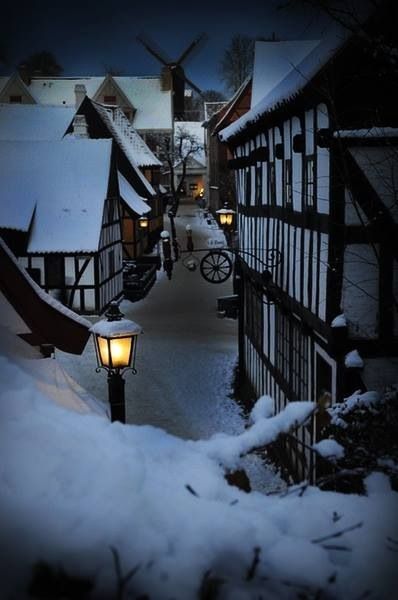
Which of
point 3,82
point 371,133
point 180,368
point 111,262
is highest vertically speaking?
point 3,82

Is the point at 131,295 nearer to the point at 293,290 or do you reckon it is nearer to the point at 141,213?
the point at 141,213

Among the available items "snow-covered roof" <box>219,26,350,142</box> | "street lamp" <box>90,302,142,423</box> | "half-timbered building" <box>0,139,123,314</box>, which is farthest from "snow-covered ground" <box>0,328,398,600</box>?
"half-timbered building" <box>0,139,123,314</box>

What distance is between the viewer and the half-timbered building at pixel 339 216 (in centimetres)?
696

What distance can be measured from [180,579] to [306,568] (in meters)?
0.36

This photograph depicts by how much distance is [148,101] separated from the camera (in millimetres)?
49344

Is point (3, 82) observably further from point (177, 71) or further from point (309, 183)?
point (309, 183)

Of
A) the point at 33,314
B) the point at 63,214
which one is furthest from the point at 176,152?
the point at 33,314

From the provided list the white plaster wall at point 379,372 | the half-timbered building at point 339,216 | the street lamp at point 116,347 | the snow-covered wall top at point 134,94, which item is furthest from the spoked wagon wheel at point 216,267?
the snow-covered wall top at point 134,94

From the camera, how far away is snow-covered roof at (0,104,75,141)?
3138cm

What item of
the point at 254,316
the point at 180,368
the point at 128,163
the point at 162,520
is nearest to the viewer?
the point at 162,520

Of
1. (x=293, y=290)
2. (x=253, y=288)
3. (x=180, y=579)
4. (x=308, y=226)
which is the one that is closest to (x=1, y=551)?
(x=180, y=579)

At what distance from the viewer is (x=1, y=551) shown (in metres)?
1.69

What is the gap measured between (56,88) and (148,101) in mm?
7190

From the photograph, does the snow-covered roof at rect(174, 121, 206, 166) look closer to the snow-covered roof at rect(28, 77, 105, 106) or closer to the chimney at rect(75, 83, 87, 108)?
the snow-covered roof at rect(28, 77, 105, 106)
